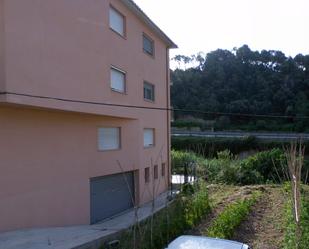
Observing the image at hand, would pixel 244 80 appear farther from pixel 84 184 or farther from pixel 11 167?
pixel 11 167

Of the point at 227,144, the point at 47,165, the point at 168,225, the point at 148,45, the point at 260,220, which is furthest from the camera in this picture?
the point at 227,144

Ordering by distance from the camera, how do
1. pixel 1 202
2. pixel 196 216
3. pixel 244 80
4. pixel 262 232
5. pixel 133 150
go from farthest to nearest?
pixel 244 80 → pixel 133 150 → pixel 196 216 → pixel 262 232 → pixel 1 202

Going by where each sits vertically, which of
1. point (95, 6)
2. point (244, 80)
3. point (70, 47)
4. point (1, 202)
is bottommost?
point (1, 202)

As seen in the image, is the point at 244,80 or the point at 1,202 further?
the point at 244,80

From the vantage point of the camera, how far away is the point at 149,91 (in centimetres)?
2295

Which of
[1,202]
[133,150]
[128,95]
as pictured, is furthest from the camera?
[133,150]

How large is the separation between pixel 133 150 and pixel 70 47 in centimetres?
772

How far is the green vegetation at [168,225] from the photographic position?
1046 centimetres

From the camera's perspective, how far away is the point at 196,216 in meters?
13.1

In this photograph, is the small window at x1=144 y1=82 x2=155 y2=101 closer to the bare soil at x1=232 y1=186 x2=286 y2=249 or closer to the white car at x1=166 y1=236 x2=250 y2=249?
the bare soil at x1=232 y1=186 x2=286 y2=249

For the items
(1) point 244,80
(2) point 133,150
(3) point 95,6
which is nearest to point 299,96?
(1) point 244,80

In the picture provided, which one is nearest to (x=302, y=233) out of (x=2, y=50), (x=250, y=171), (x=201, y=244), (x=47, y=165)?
(x=201, y=244)

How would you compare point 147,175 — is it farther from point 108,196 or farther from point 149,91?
point 108,196

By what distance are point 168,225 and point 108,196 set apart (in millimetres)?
7228
